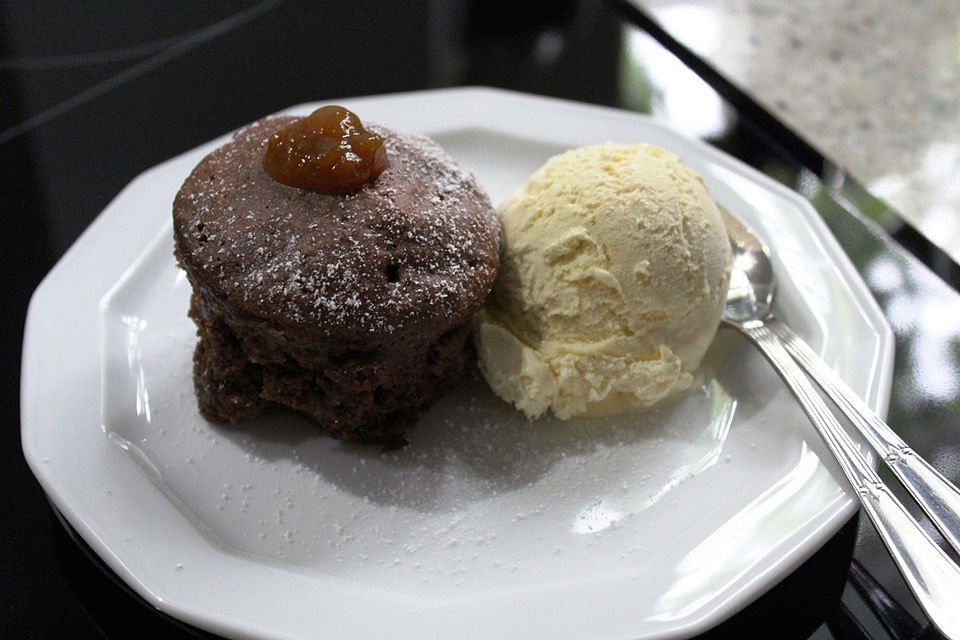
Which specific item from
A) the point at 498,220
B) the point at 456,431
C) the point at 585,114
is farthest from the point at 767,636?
the point at 585,114

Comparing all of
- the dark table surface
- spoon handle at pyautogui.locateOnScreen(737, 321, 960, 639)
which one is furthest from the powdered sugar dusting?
spoon handle at pyautogui.locateOnScreen(737, 321, 960, 639)

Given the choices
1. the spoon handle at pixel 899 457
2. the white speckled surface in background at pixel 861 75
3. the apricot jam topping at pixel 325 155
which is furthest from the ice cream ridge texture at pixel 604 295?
the white speckled surface in background at pixel 861 75

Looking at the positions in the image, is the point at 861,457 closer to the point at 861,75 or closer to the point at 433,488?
the point at 433,488

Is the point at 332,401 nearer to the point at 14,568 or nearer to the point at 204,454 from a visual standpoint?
the point at 204,454

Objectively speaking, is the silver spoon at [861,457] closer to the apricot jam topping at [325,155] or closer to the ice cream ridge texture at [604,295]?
the ice cream ridge texture at [604,295]

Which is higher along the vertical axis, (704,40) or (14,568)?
(704,40)

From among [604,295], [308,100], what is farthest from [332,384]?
[308,100]
